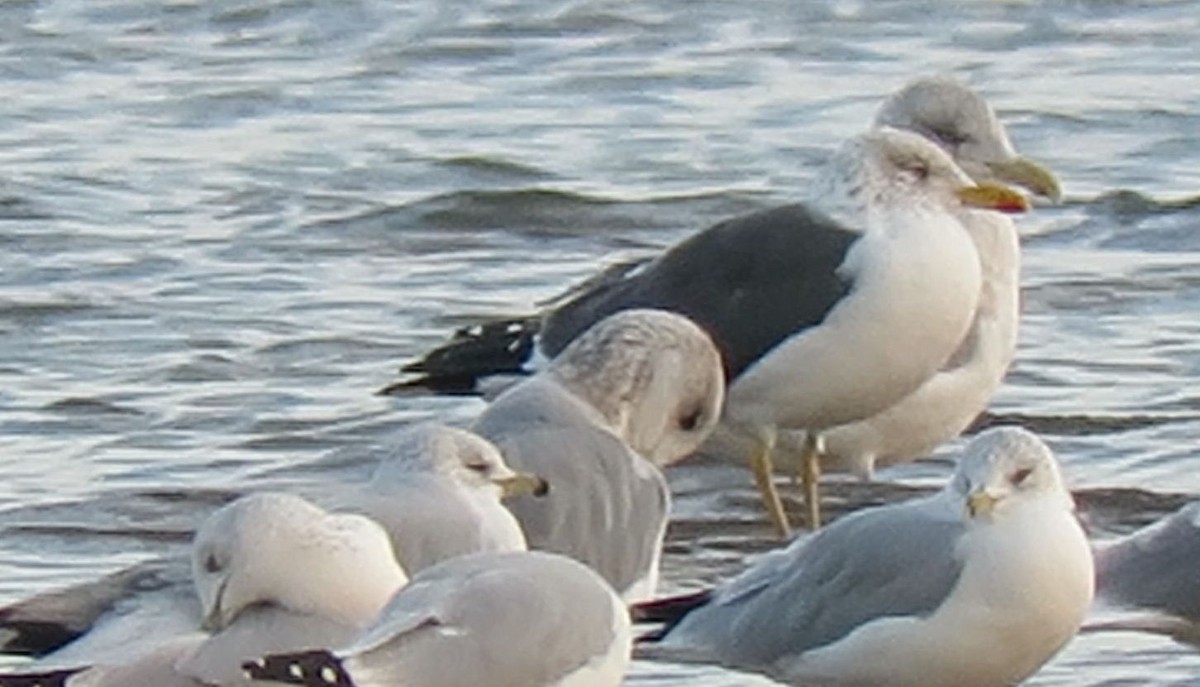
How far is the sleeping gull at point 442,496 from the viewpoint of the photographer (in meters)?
6.75

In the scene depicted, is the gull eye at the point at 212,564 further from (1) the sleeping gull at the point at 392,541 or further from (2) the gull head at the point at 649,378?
(2) the gull head at the point at 649,378

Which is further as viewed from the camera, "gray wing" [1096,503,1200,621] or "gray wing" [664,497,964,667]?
"gray wing" [1096,503,1200,621]

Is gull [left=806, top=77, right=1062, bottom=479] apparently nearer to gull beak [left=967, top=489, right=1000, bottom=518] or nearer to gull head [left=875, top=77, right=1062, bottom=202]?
gull head [left=875, top=77, right=1062, bottom=202]

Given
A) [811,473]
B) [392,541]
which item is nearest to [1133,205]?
[811,473]

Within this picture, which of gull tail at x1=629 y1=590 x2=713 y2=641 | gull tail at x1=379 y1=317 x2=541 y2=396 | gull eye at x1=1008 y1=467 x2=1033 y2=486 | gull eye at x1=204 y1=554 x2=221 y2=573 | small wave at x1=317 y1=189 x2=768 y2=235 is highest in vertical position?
gull eye at x1=204 y1=554 x2=221 y2=573

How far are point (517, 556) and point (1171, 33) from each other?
10.2 metres

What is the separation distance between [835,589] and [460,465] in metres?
0.67

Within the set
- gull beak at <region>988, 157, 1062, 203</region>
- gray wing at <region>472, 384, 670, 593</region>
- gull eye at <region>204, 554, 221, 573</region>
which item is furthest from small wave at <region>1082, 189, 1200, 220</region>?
gull eye at <region>204, 554, 221, 573</region>

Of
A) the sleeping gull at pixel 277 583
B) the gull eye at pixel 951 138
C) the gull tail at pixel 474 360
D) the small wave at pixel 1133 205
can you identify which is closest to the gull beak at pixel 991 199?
the gull eye at pixel 951 138

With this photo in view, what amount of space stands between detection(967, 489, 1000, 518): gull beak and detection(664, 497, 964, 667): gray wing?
0.31ft

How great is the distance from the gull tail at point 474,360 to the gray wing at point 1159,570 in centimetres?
186

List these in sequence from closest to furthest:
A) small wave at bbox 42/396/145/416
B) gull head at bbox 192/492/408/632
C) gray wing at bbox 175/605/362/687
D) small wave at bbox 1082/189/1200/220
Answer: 1. gray wing at bbox 175/605/362/687
2. gull head at bbox 192/492/408/632
3. small wave at bbox 42/396/145/416
4. small wave at bbox 1082/189/1200/220

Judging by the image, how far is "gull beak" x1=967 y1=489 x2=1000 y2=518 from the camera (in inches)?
261

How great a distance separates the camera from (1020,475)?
21.9 feet
